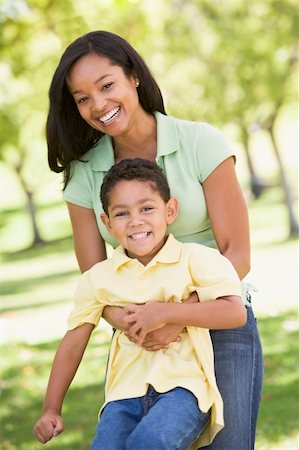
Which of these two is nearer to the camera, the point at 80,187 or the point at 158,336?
the point at 158,336

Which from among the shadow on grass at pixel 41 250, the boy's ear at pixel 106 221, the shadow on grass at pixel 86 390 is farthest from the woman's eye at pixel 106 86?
the shadow on grass at pixel 41 250

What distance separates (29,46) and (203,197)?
1107 cm

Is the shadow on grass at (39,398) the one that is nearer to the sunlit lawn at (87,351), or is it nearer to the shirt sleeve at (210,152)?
the sunlit lawn at (87,351)

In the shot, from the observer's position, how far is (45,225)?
112 feet

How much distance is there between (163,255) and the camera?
12.7ft

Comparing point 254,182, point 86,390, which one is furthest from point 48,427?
point 254,182

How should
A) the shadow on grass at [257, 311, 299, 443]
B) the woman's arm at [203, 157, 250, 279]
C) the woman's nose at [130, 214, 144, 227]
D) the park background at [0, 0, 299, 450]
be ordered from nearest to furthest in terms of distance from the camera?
the woman's nose at [130, 214, 144, 227]
the woman's arm at [203, 157, 250, 279]
the shadow on grass at [257, 311, 299, 443]
the park background at [0, 0, 299, 450]

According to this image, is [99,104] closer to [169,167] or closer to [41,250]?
[169,167]

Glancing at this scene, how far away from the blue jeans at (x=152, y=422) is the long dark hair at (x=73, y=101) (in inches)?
43.4

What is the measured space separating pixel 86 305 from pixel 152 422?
0.69m

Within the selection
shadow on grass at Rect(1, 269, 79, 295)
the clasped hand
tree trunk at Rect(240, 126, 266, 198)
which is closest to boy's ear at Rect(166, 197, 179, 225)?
the clasped hand

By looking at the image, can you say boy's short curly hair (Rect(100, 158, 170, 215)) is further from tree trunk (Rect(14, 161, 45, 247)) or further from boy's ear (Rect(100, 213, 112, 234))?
tree trunk (Rect(14, 161, 45, 247))

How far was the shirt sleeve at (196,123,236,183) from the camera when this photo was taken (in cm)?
407

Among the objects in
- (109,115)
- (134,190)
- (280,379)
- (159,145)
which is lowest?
(280,379)
